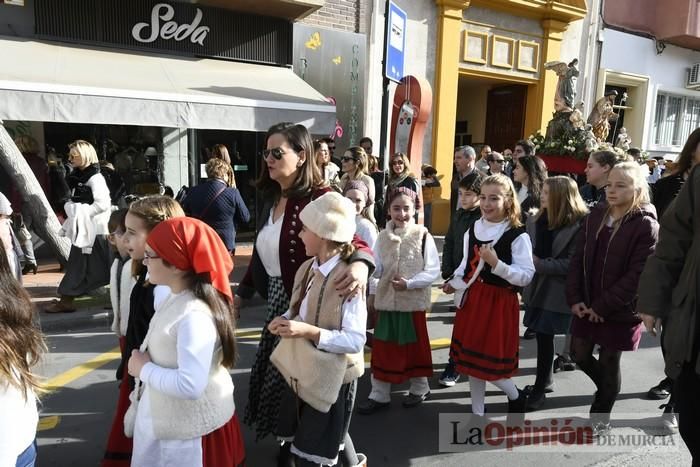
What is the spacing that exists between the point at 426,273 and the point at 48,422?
8.91ft

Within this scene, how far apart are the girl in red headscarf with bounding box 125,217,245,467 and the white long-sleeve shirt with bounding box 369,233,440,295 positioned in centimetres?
166

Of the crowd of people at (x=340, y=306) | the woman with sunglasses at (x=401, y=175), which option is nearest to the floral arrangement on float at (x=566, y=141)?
the woman with sunglasses at (x=401, y=175)

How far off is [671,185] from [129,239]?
13.7 feet

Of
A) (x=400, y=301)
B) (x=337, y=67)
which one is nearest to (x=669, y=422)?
(x=400, y=301)

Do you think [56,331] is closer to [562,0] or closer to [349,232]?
[349,232]

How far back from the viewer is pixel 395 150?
918 centimetres

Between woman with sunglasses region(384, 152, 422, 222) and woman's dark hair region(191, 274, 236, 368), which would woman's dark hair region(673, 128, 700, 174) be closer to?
woman with sunglasses region(384, 152, 422, 222)

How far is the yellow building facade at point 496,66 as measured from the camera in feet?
36.5

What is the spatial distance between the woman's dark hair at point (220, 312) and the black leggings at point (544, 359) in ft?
8.40

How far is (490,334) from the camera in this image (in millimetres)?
3361

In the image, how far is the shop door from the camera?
1324 centimetres

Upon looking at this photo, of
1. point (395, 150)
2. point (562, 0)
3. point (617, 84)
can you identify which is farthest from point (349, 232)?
point (617, 84)

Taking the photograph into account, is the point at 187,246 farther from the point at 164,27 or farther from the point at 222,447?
the point at 164,27

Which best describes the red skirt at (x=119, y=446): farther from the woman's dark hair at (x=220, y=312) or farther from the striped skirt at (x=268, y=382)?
the woman's dark hair at (x=220, y=312)
